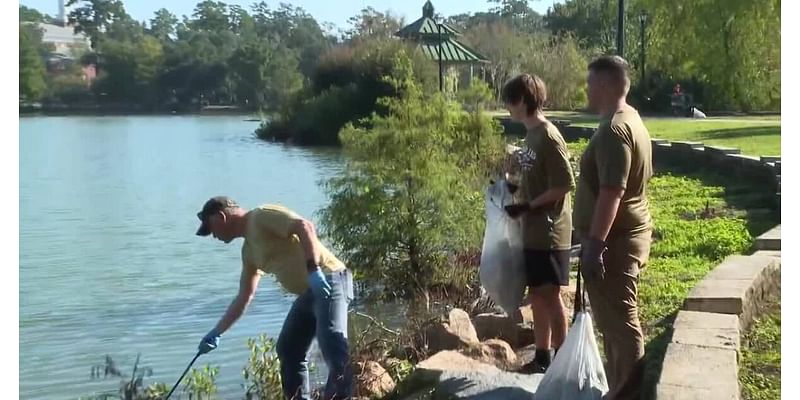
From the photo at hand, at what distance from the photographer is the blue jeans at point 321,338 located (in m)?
4.22

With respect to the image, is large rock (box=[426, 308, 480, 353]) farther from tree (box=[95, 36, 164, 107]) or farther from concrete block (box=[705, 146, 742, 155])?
tree (box=[95, 36, 164, 107])

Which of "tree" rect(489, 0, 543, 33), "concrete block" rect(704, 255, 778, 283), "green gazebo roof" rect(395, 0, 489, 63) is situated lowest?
"concrete block" rect(704, 255, 778, 283)

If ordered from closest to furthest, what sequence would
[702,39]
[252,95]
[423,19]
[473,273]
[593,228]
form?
[593,228]
[473,273]
[423,19]
[702,39]
[252,95]

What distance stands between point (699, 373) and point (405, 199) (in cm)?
510

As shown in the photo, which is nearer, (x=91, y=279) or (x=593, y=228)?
(x=593, y=228)

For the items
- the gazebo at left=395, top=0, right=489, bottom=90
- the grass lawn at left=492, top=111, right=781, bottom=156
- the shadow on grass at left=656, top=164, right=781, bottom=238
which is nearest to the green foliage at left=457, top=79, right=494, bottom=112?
the shadow on grass at left=656, top=164, right=781, bottom=238

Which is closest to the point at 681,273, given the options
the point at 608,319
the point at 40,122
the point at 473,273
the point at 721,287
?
the point at 721,287

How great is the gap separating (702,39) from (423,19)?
23.5 feet

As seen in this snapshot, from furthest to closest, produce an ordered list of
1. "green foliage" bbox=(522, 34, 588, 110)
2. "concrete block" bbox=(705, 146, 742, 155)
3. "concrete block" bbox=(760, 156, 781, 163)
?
"green foliage" bbox=(522, 34, 588, 110) → "concrete block" bbox=(705, 146, 742, 155) → "concrete block" bbox=(760, 156, 781, 163)

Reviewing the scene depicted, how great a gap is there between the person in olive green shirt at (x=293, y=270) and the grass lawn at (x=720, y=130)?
899cm

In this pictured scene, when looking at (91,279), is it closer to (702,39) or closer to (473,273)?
(473,273)

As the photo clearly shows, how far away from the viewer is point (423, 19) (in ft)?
51.8

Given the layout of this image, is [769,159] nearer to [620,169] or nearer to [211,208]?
[620,169]

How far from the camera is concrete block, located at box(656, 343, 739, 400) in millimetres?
3402
